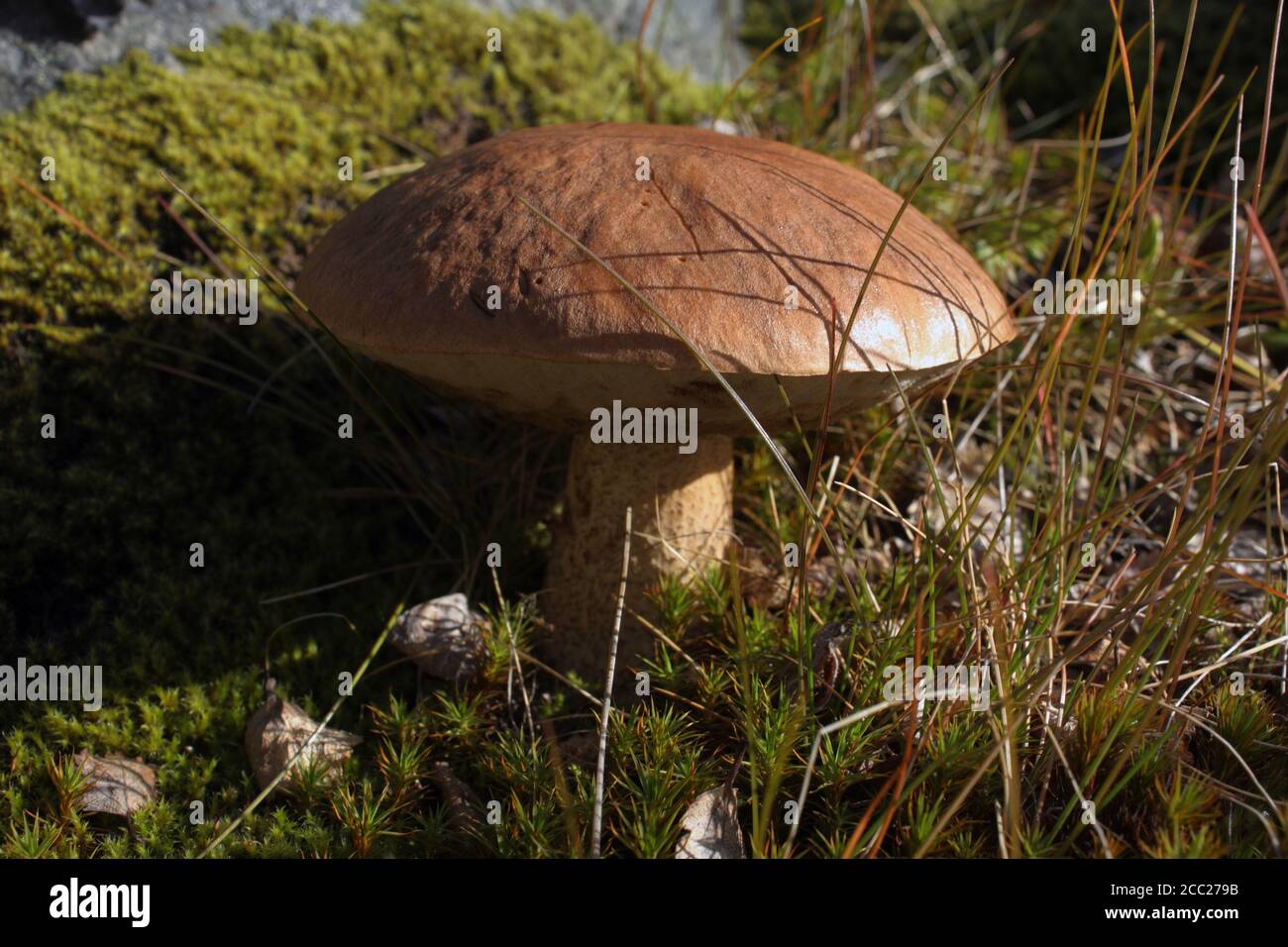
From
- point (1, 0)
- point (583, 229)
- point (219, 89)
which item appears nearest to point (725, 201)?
point (583, 229)

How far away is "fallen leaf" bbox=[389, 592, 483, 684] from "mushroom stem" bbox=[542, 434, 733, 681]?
205 mm

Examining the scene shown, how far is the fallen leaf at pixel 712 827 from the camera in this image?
155 centimetres

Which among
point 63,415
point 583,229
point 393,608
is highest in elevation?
point 583,229

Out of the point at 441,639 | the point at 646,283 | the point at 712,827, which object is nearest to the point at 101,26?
the point at 441,639

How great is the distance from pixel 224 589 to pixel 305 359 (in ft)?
2.26

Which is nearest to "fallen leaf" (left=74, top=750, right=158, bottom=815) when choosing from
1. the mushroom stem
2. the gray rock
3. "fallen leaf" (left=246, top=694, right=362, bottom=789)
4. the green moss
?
"fallen leaf" (left=246, top=694, right=362, bottom=789)

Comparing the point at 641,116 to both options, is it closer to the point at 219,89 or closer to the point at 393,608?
the point at 219,89

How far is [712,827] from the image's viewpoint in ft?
5.20

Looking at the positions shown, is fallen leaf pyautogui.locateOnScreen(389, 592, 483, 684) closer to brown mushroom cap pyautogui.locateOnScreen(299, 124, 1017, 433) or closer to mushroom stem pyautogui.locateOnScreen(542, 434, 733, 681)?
mushroom stem pyautogui.locateOnScreen(542, 434, 733, 681)

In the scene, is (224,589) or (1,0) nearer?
(224,589)

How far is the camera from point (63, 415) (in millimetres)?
2256

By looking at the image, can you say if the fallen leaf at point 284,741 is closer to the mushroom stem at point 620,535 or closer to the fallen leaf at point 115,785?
the fallen leaf at point 115,785

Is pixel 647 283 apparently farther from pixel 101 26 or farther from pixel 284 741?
pixel 101 26

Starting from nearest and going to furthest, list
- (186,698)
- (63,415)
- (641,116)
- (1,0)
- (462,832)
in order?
(462,832)
(186,698)
(63,415)
(1,0)
(641,116)
